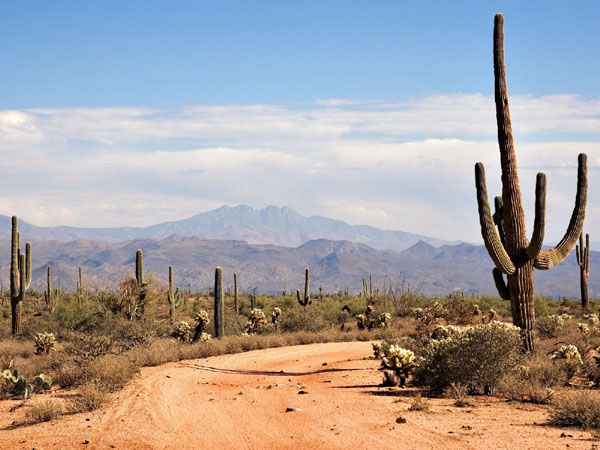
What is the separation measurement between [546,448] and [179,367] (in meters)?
10.2

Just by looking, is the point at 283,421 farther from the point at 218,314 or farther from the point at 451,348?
the point at 218,314

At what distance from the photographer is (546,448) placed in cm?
811

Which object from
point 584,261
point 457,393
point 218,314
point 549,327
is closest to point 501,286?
point 457,393

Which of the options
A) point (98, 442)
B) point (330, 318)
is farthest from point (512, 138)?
point (330, 318)

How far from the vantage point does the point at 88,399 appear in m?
11.3

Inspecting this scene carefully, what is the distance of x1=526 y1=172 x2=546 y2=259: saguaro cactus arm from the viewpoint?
13.9m

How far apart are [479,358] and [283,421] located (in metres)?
3.85

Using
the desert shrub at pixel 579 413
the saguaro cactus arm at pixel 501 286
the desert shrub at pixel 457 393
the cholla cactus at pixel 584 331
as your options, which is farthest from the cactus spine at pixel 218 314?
the desert shrub at pixel 579 413

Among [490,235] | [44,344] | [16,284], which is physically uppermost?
[490,235]

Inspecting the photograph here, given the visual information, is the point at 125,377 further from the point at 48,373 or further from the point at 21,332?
the point at 21,332

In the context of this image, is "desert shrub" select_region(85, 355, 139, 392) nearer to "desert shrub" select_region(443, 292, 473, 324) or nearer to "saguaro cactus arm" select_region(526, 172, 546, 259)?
"saguaro cactus arm" select_region(526, 172, 546, 259)

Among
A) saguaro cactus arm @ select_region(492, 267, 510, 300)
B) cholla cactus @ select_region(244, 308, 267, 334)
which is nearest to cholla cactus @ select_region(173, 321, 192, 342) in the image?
cholla cactus @ select_region(244, 308, 267, 334)

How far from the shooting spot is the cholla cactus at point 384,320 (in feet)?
80.0

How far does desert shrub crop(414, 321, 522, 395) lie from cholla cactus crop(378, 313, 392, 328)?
41.0 feet
